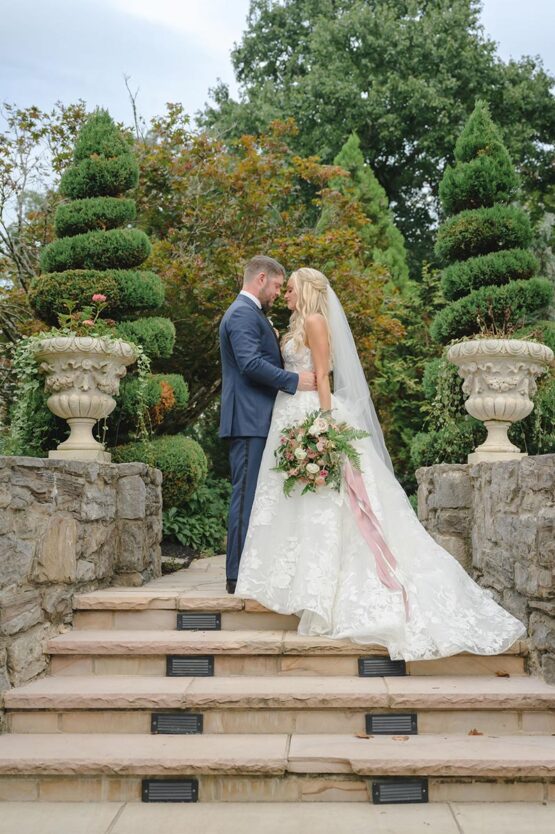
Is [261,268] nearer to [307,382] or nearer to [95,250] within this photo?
[307,382]

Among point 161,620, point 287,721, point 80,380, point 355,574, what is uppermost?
point 80,380

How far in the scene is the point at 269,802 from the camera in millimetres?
3006

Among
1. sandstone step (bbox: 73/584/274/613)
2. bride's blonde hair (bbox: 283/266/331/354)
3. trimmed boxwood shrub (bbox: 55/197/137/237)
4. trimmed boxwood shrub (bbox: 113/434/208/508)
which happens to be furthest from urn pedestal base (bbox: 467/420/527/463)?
trimmed boxwood shrub (bbox: 55/197/137/237)

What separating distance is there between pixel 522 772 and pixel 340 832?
0.75 metres

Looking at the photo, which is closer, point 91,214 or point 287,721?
point 287,721

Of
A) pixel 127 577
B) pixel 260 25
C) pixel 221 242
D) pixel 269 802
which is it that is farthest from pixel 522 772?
pixel 260 25

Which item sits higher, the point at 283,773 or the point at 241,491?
the point at 241,491

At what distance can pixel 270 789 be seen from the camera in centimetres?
303

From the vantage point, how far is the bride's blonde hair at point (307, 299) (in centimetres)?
459

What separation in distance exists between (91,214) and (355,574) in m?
4.42

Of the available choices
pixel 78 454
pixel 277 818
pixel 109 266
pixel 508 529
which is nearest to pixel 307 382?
pixel 508 529

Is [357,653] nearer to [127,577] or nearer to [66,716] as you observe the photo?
[66,716]

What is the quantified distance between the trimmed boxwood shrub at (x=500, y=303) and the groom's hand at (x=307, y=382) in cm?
310

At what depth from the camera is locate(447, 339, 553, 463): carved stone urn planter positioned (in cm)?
520
